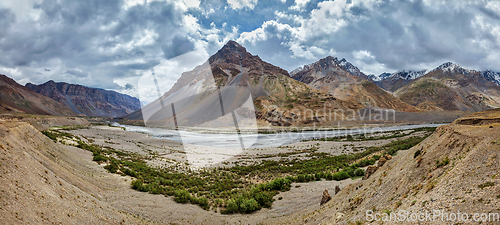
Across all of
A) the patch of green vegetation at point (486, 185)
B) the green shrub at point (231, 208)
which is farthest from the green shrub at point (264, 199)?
the patch of green vegetation at point (486, 185)

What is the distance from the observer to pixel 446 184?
580 cm

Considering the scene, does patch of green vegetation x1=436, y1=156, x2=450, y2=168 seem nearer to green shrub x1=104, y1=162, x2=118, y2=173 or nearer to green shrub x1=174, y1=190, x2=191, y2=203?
green shrub x1=174, y1=190, x2=191, y2=203

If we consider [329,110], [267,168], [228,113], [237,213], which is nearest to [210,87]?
[228,113]

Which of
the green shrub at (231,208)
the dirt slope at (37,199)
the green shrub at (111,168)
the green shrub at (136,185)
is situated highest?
the dirt slope at (37,199)

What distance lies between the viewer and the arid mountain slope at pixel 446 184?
4.99 meters

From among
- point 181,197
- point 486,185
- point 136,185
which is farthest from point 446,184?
point 136,185

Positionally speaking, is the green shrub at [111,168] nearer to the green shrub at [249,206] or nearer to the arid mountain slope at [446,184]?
the green shrub at [249,206]

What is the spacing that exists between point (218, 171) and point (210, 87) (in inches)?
6829

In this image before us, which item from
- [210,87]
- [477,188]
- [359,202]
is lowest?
[359,202]

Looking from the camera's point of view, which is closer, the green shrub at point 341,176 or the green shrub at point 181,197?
the green shrub at point 181,197

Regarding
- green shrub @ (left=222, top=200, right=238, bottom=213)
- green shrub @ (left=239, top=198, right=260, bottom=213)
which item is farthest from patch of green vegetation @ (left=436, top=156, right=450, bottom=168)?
green shrub @ (left=222, top=200, right=238, bottom=213)

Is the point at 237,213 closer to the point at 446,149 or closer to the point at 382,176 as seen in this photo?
the point at 382,176

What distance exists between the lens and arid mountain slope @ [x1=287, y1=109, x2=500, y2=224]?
4.99 meters

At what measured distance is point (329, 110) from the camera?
12469 centimetres
